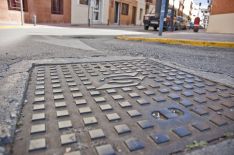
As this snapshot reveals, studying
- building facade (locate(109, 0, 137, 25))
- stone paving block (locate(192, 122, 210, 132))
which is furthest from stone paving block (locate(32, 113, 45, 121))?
building facade (locate(109, 0, 137, 25))

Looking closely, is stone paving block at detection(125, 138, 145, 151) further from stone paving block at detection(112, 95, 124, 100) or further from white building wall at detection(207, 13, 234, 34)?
white building wall at detection(207, 13, 234, 34)

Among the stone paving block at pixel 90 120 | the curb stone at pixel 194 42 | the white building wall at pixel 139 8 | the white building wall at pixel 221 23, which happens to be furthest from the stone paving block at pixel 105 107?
the white building wall at pixel 139 8

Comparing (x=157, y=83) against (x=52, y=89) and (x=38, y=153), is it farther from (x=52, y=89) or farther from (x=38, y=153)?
(x=38, y=153)

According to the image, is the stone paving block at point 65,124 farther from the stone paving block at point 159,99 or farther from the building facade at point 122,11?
the building facade at point 122,11

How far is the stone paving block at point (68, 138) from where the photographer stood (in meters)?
1.25

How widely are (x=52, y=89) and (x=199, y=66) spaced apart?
251 centimetres

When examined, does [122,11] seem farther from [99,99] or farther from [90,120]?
[90,120]

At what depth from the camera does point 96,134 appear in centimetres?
134

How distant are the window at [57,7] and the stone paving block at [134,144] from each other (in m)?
17.4

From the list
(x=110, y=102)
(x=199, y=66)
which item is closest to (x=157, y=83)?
(x=110, y=102)

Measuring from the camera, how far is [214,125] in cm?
152

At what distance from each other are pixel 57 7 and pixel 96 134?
17.7 metres

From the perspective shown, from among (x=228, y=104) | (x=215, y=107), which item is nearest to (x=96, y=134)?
(x=215, y=107)

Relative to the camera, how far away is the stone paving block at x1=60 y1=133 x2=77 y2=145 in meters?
1.25
